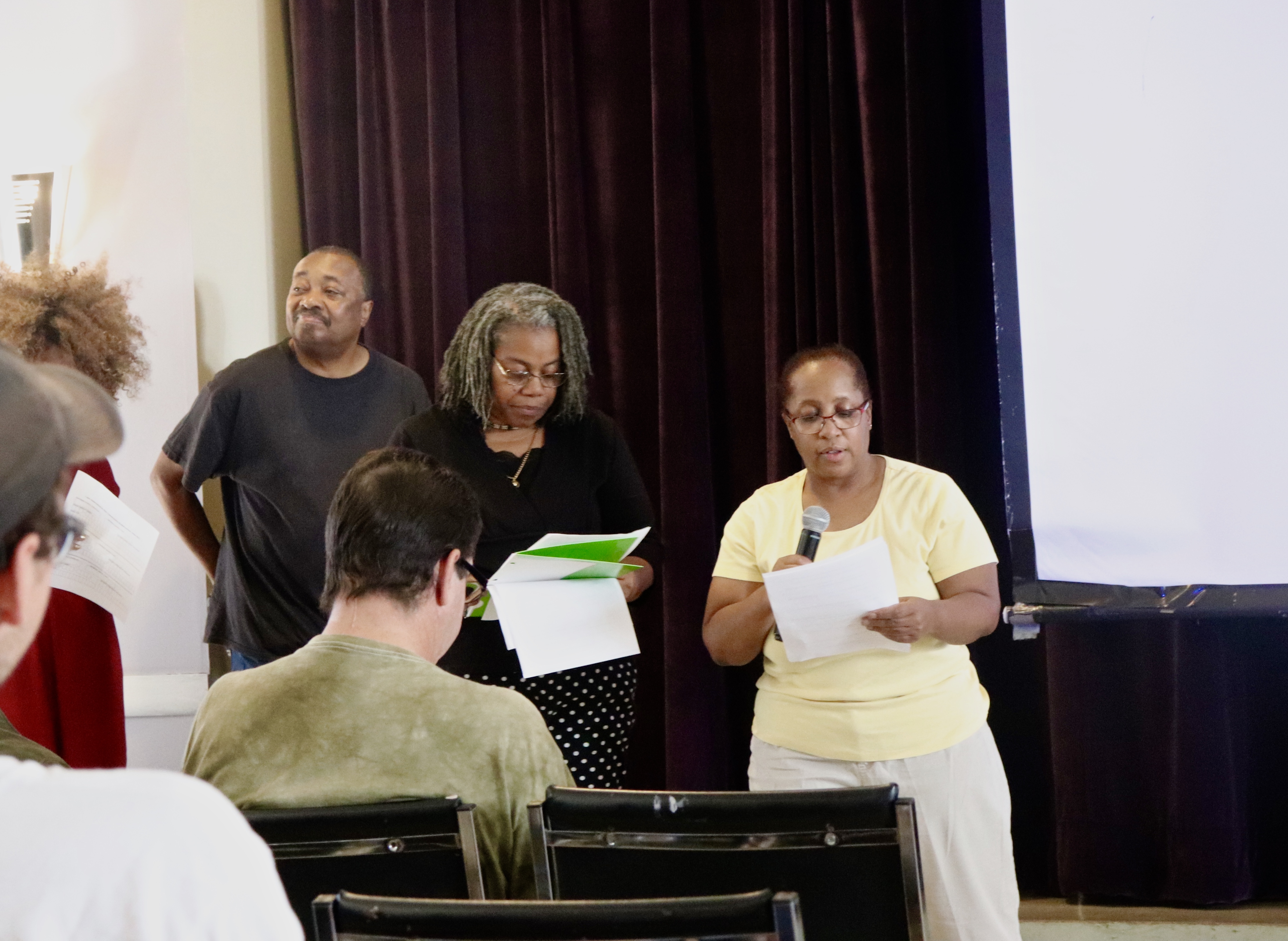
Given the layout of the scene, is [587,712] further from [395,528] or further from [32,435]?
[32,435]

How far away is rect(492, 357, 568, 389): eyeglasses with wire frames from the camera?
102 inches

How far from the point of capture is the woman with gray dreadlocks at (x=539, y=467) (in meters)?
2.57

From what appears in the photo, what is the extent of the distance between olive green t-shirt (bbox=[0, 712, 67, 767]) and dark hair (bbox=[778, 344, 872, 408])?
1541 millimetres

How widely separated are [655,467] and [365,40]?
1605 mm

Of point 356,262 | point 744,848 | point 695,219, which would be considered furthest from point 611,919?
point 695,219

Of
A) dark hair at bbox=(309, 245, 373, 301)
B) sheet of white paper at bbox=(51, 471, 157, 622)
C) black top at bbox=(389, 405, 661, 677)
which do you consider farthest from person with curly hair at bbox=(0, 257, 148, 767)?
black top at bbox=(389, 405, 661, 677)

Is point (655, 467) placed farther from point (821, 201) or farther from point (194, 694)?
point (194, 694)

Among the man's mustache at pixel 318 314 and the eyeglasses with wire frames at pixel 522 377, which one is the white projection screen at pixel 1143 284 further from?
Result: the man's mustache at pixel 318 314

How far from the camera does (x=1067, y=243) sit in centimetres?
276

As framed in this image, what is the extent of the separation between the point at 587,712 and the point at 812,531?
0.68m

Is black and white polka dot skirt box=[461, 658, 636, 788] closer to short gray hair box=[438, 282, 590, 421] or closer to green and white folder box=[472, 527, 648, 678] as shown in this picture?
green and white folder box=[472, 527, 648, 678]

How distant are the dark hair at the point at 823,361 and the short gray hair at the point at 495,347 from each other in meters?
0.46

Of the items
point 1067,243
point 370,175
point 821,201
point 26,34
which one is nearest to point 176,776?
point 1067,243

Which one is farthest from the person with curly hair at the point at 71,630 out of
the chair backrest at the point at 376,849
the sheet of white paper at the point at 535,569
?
the chair backrest at the point at 376,849
